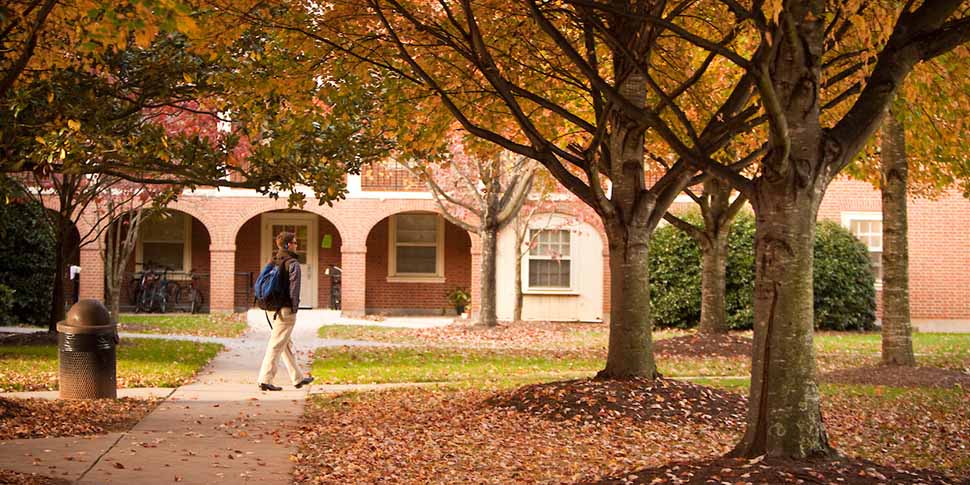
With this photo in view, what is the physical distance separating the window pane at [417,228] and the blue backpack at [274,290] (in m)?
19.6

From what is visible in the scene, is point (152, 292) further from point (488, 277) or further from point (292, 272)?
point (292, 272)

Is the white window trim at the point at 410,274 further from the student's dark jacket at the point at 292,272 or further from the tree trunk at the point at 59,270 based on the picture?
the student's dark jacket at the point at 292,272

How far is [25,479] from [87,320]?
446cm

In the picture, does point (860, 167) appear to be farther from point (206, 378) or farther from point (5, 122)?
point (5, 122)

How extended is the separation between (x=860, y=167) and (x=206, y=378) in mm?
9133

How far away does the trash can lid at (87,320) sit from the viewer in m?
11.0

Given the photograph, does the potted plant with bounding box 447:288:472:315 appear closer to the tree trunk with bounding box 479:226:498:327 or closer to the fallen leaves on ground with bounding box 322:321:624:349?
the fallen leaves on ground with bounding box 322:321:624:349

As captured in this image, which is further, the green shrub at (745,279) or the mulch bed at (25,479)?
the green shrub at (745,279)

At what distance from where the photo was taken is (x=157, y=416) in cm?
1030

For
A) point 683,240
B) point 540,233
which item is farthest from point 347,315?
point 683,240

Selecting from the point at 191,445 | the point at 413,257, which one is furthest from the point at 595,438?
the point at 413,257

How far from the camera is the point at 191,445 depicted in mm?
8703

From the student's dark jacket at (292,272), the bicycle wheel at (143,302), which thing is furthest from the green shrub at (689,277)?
the student's dark jacket at (292,272)

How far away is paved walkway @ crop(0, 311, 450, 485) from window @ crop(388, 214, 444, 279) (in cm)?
1858
